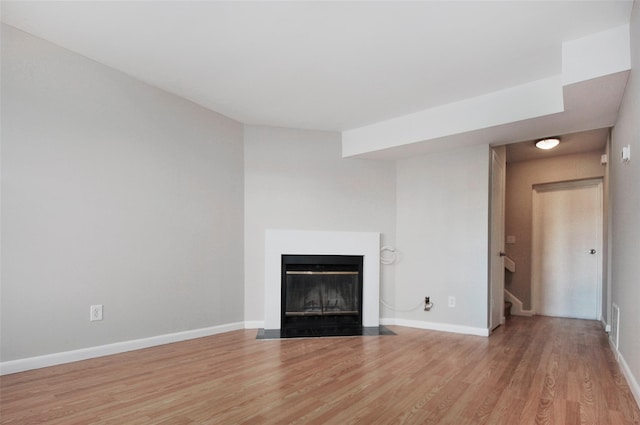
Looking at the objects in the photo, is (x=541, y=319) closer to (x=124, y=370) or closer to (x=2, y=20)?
(x=124, y=370)

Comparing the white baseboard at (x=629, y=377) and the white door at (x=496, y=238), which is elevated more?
the white door at (x=496, y=238)

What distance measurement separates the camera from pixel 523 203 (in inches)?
201

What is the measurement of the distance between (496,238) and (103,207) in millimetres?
4072

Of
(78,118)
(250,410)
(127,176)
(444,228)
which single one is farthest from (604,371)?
(78,118)

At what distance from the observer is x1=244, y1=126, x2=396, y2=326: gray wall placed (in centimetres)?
399

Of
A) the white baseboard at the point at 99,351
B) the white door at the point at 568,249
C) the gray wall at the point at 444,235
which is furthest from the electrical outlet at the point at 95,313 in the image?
the white door at the point at 568,249

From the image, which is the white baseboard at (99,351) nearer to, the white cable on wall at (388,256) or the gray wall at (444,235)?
the white cable on wall at (388,256)

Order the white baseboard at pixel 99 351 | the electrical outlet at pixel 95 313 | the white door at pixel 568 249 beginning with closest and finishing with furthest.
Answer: the white baseboard at pixel 99 351
the electrical outlet at pixel 95 313
the white door at pixel 568 249

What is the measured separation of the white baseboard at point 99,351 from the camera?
234cm

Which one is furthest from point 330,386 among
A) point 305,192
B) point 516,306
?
point 516,306

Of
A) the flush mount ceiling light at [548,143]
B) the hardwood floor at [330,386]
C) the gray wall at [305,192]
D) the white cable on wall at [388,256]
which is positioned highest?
the flush mount ceiling light at [548,143]

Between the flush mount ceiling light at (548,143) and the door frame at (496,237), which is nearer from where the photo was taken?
the door frame at (496,237)

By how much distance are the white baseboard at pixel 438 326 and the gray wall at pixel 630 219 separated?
4.05 ft

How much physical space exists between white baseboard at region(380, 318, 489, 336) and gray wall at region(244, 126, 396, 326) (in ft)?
0.46
